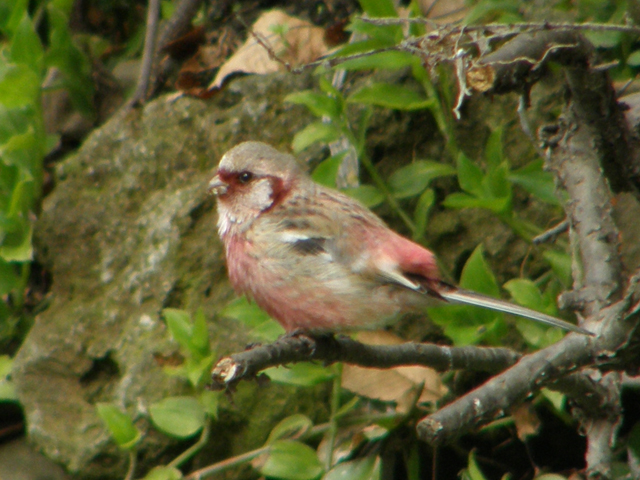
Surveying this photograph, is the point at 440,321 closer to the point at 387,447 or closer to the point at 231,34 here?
the point at 387,447

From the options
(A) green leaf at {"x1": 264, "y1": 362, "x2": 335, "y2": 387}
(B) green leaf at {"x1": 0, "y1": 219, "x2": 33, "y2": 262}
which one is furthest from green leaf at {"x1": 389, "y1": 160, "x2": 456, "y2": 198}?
(B) green leaf at {"x1": 0, "y1": 219, "x2": 33, "y2": 262}

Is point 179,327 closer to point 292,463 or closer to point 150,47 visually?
point 292,463

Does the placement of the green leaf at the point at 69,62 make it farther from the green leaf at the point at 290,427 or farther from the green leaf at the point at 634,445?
the green leaf at the point at 634,445

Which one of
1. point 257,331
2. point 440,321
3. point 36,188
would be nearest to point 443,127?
point 440,321

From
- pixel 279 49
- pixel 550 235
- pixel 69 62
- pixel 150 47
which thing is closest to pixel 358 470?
pixel 550 235

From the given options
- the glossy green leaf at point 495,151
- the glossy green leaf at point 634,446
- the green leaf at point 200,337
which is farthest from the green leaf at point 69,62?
the glossy green leaf at point 634,446

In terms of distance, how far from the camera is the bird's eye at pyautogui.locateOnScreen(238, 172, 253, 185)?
3.54 metres

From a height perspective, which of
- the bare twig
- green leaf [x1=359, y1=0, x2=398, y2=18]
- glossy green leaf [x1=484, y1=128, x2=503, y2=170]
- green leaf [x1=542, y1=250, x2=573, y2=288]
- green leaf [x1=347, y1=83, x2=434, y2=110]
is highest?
green leaf [x1=359, y1=0, x2=398, y2=18]

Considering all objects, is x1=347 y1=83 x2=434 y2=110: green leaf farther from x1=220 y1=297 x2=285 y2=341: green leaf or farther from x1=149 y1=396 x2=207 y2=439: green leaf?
x1=149 y1=396 x2=207 y2=439: green leaf

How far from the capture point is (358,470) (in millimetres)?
3303

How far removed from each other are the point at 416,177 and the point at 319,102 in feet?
1.98

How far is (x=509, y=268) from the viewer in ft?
12.8

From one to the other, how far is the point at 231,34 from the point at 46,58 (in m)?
1.27

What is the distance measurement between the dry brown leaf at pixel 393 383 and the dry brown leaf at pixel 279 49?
6.93ft
